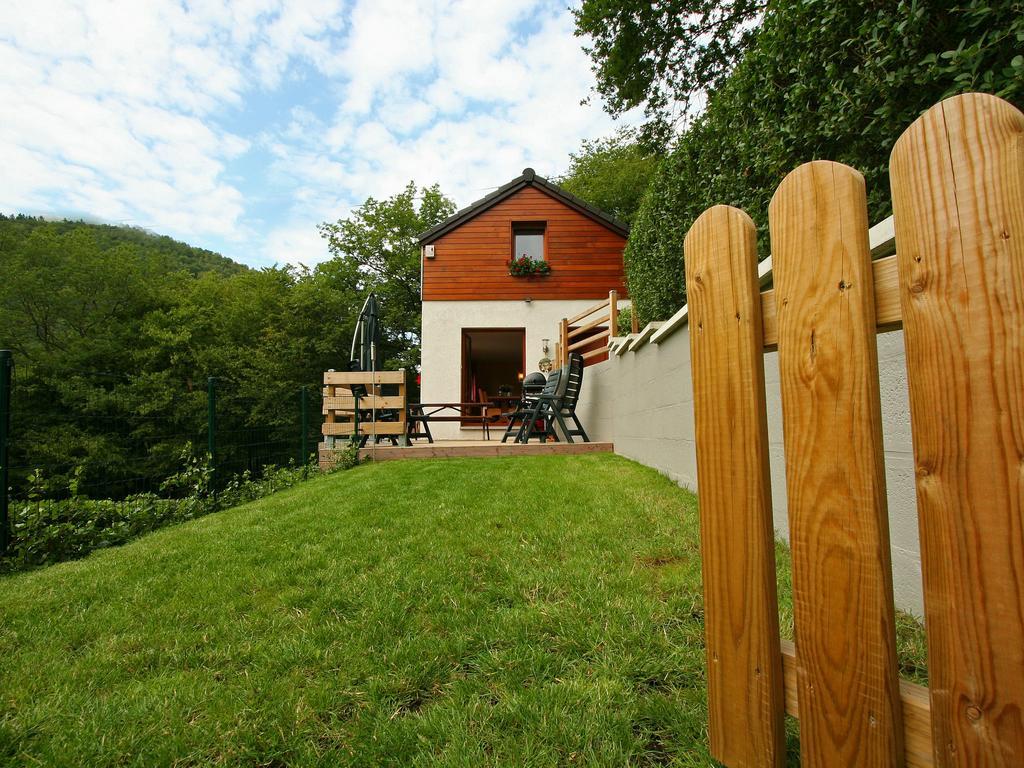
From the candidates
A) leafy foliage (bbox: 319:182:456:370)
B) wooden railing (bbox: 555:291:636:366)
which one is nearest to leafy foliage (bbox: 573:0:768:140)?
wooden railing (bbox: 555:291:636:366)

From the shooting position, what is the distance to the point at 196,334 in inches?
802

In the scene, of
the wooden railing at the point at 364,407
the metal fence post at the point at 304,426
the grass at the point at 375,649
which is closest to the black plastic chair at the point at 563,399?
the wooden railing at the point at 364,407

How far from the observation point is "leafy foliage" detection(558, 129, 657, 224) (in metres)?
19.5

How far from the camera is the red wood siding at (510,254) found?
11281 mm

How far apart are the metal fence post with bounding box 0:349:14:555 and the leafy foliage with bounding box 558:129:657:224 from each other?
1837 cm

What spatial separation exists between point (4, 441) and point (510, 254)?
9488 millimetres

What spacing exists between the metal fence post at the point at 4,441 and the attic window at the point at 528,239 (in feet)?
30.9

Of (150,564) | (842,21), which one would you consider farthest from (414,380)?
(842,21)

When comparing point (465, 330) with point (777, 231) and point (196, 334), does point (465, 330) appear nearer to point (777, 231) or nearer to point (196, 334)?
point (777, 231)

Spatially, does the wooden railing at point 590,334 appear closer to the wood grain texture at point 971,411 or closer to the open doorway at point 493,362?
the open doorway at point 493,362

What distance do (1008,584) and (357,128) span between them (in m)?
14.6

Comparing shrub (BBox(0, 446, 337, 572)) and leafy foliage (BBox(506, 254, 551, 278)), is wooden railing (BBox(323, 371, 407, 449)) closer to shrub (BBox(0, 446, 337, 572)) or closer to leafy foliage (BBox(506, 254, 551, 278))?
shrub (BBox(0, 446, 337, 572))

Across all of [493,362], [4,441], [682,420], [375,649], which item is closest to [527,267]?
[493,362]

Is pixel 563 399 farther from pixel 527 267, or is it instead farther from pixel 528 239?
pixel 528 239
